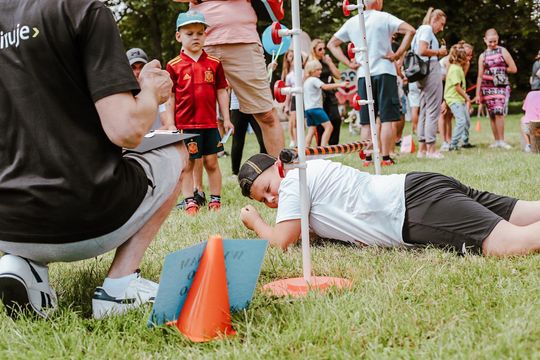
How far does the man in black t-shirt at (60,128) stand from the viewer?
195cm

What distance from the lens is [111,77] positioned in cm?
194

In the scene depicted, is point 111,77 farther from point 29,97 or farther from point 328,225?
point 328,225

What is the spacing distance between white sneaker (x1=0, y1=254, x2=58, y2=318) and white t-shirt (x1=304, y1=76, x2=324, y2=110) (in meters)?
7.58

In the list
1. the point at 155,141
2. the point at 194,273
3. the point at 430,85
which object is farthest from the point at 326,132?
the point at 194,273

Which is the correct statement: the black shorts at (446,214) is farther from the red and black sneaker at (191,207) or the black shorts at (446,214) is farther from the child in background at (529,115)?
the child in background at (529,115)

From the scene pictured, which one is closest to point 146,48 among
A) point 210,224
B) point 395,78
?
point 395,78

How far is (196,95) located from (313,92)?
473cm

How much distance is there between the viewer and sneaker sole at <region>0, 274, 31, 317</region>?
2021 millimetres

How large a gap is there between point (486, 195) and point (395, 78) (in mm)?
4172

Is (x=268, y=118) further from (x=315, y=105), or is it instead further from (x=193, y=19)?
(x=315, y=105)

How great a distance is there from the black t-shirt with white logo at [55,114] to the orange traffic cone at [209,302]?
1.32ft

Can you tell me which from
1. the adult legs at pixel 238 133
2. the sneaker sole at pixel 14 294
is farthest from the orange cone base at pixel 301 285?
the adult legs at pixel 238 133

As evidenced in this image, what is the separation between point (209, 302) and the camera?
78.0 inches

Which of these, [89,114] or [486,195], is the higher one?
[89,114]
